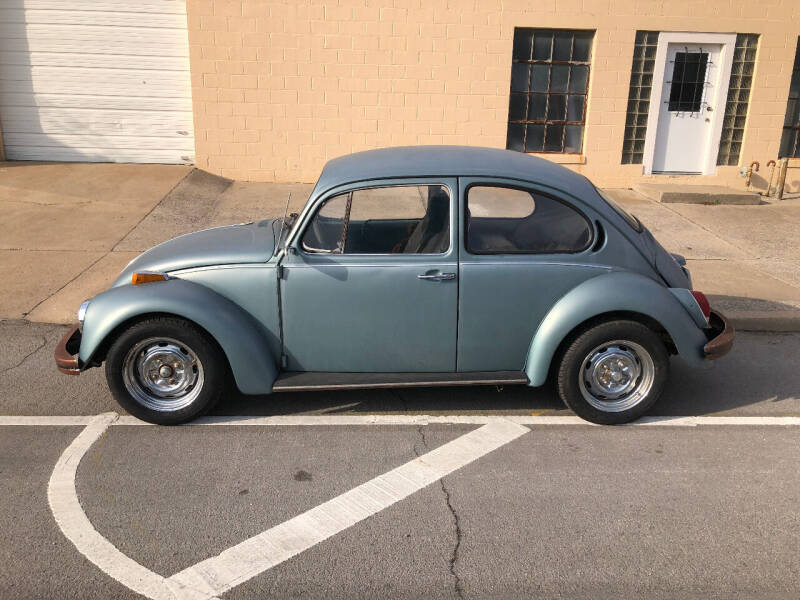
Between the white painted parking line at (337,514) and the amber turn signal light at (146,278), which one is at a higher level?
the amber turn signal light at (146,278)

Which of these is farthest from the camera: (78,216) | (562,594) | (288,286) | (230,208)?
(230,208)

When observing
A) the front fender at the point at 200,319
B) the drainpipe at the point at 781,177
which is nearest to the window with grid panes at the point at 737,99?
the drainpipe at the point at 781,177

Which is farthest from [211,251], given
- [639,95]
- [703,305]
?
[639,95]

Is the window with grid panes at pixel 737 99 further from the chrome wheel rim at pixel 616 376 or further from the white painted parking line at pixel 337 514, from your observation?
the white painted parking line at pixel 337 514

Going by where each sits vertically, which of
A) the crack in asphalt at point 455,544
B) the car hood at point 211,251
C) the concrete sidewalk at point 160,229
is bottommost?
the crack in asphalt at point 455,544

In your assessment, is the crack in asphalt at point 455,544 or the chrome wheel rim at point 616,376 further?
the chrome wheel rim at point 616,376

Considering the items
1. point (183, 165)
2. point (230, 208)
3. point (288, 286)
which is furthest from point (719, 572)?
point (183, 165)

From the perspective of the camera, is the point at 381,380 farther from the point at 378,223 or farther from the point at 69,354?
the point at 69,354

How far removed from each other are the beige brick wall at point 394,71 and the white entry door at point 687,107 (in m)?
0.37

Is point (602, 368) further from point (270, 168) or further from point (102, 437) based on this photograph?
point (270, 168)

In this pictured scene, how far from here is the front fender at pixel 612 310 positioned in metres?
4.59

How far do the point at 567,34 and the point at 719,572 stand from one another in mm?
10010

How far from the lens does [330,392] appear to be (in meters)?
5.33

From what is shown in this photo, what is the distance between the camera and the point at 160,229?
9383mm
